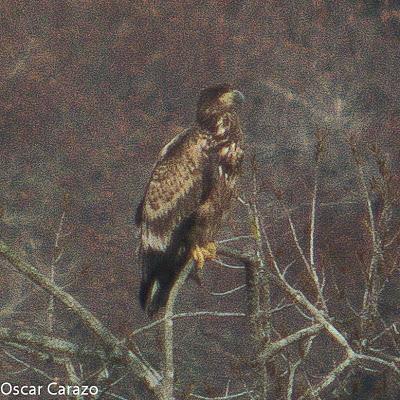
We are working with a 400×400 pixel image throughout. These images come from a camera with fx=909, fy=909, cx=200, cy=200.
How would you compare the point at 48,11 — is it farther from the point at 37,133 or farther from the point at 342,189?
the point at 342,189

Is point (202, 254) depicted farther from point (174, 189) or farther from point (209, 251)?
point (174, 189)

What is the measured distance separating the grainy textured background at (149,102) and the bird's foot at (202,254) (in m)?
5.94

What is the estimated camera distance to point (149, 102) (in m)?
12.5

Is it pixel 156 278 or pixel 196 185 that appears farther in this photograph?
pixel 196 185

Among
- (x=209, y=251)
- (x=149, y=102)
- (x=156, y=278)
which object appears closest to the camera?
(x=156, y=278)

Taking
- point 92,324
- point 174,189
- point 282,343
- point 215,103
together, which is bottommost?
point 282,343

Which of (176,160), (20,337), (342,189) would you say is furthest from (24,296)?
(20,337)

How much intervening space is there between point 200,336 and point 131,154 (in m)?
3.24

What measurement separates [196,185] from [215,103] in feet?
1.37

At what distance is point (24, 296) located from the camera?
1025 cm

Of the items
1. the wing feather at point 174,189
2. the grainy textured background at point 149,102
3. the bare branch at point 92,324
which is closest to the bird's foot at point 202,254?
the wing feather at point 174,189

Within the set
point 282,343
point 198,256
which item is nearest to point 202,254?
point 198,256

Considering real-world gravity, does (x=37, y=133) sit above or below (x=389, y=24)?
below

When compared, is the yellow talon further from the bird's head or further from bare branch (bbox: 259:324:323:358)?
bare branch (bbox: 259:324:323:358)
